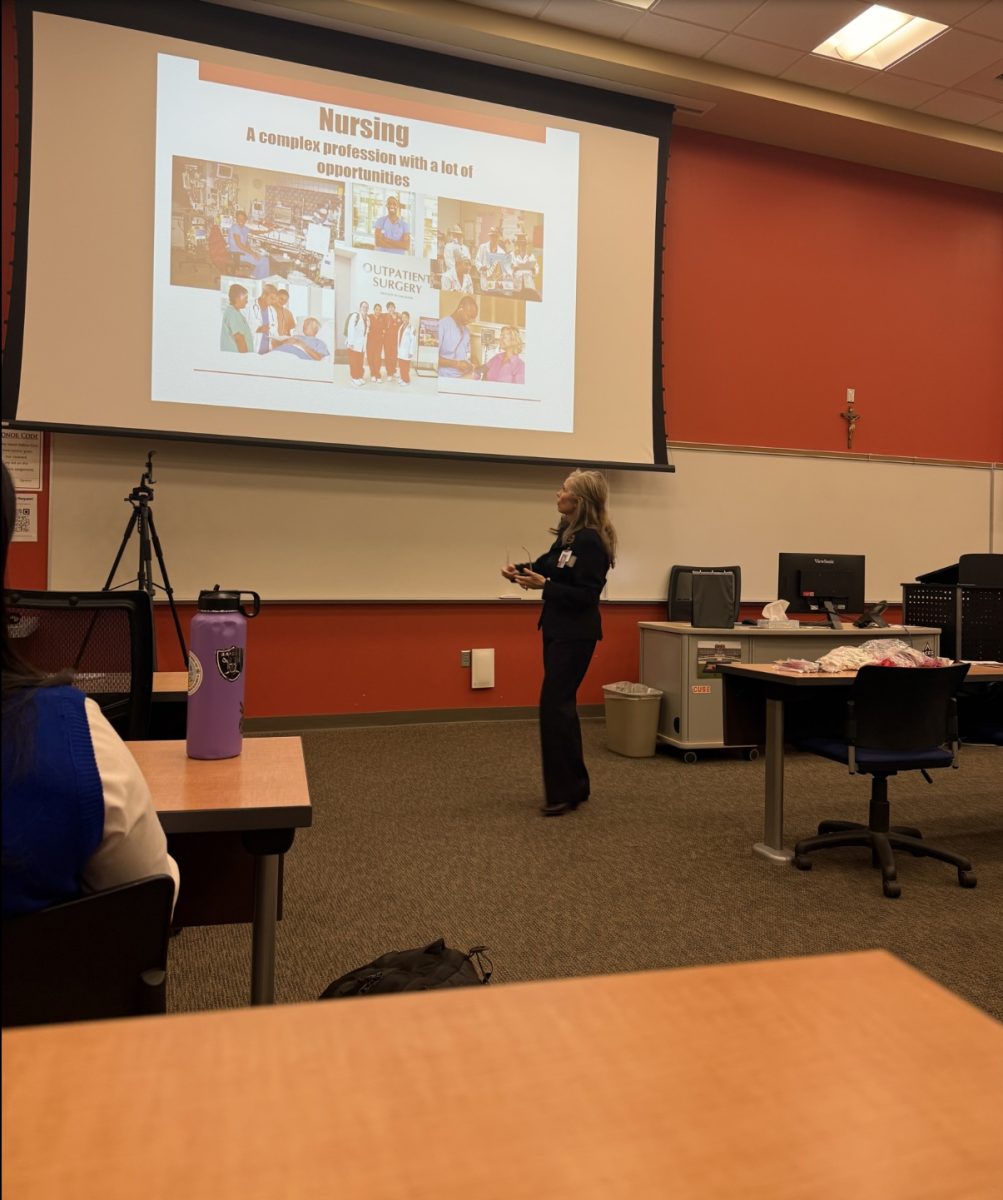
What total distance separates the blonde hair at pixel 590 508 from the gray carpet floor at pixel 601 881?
1.18 metres

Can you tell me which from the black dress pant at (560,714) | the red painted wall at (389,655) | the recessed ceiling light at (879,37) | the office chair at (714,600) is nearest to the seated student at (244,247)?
the red painted wall at (389,655)

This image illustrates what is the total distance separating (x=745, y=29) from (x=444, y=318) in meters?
2.42

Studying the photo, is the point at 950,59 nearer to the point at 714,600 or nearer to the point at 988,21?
the point at 988,21

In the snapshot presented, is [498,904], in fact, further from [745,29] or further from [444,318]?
[745,29]

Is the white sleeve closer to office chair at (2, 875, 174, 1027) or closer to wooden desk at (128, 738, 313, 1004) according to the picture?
office chair at (2, 875, 174, 1027)

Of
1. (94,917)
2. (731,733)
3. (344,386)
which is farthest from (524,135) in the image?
(94,917)

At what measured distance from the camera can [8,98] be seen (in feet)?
15.2

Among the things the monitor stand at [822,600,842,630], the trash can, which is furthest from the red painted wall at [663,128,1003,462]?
the trash can

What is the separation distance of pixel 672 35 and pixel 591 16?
0.52 m

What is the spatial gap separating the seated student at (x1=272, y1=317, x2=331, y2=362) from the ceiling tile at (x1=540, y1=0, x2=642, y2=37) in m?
2.24

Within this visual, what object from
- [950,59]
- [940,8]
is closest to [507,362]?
[940,8]

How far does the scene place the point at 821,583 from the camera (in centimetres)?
490

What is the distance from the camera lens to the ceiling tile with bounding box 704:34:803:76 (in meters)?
5.27

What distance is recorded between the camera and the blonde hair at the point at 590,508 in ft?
12.2
